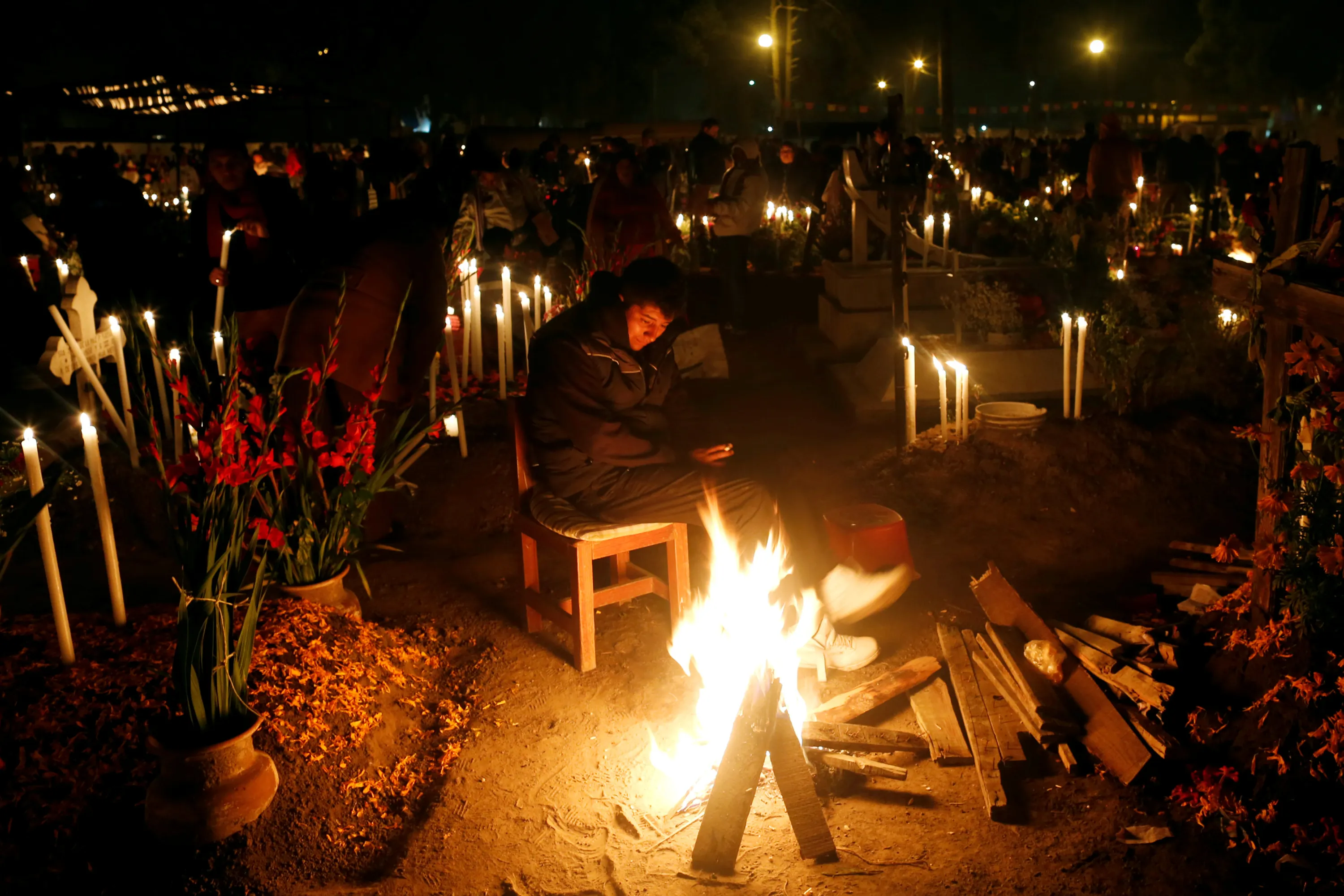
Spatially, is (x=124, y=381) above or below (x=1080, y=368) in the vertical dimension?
above

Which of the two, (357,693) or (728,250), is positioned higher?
(728,250)

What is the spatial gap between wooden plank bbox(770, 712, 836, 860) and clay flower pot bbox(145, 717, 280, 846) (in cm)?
161

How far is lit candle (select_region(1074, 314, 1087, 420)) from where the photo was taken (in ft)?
22.5

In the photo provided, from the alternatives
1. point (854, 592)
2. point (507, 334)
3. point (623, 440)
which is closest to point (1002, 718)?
point (854, 592)

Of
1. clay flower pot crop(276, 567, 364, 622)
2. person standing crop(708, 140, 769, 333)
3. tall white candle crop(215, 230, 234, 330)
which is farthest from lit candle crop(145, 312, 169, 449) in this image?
person standing crop(708, 140, 769, 333)

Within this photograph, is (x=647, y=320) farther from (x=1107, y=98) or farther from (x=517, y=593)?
(x=1107, y=98)

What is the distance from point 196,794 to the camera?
3160 mm

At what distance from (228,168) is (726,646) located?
3.77 meters

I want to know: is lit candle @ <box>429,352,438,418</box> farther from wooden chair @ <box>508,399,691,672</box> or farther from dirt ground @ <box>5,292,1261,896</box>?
Answer: wooden chair @ <box>508,399,691,672</box>

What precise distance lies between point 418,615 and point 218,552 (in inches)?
74.7

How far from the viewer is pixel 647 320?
179 inches

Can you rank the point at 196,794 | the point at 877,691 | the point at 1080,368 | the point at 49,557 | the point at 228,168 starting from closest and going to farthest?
the point at 196,794, the point at 49,557, the point at 877,691, the point at 228,168, the point at 1080,368

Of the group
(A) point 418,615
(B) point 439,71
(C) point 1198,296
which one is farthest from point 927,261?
(B) point 439,71

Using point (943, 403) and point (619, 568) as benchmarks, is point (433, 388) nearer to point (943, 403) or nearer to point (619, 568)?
point (619, 568)
